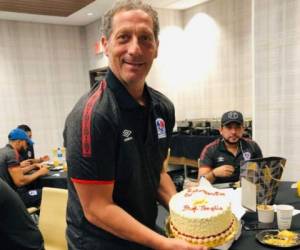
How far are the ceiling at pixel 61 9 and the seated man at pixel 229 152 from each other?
3.07 meters

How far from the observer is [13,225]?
1.59m

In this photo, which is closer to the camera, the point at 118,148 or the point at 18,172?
the point at 118,148

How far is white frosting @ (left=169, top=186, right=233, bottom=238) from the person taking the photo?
947 millimetres

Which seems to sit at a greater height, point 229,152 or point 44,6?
point 44,6

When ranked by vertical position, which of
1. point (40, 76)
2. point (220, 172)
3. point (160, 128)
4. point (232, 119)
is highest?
point (40, 76)

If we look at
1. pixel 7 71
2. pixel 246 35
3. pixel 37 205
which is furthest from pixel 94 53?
pixel 37 205

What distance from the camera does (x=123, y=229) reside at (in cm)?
93

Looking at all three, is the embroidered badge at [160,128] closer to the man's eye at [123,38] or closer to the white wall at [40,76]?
the man's eye at [123,38]

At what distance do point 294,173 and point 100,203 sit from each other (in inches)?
117

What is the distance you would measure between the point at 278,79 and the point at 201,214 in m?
2.80

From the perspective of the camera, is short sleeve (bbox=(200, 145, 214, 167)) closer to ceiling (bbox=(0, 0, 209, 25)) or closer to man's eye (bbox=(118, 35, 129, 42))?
man's eye (bbox=(118, 35, 129, 42))

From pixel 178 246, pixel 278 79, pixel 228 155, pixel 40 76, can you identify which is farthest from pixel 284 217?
pixel 40 76

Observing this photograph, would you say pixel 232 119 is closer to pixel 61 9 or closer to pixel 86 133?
pixel 86 133

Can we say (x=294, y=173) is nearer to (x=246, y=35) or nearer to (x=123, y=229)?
(x=246, y=35)
